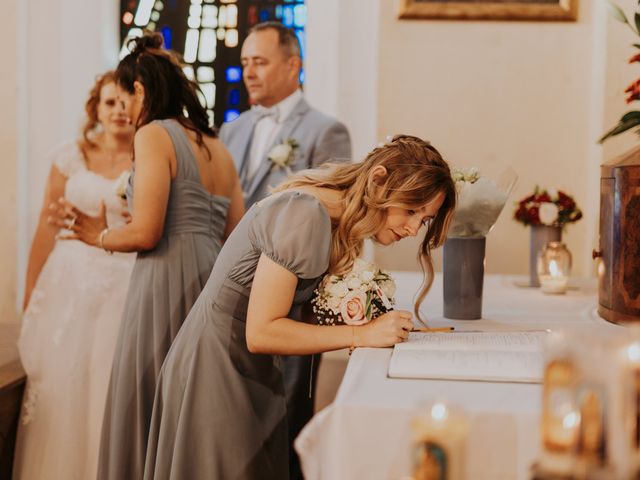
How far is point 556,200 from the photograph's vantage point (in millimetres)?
3506

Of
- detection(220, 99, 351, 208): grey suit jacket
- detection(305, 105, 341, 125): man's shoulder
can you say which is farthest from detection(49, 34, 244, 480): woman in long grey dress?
detection(305, 105, 341, 125): man's shoulder

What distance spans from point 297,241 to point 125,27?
3.91m

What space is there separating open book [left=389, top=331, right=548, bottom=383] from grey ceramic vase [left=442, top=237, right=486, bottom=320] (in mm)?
467

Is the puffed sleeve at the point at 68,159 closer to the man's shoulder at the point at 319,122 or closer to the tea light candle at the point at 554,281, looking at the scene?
the man's shoulder at the point at 319,122

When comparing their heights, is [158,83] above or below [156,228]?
above

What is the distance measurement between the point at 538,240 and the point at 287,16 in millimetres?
2513

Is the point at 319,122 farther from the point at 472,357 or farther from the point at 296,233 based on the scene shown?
the point at 472,357

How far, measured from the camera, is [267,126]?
4.42 m

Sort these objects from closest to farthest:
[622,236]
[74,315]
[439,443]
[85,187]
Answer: [439,443], [622,236], [74,315], [85,187]

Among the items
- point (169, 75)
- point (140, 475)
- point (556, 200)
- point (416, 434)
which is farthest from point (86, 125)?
point (416, 434)

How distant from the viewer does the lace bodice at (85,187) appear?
12.7ft

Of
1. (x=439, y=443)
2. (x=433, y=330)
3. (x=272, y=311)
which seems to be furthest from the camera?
(x=433, y=330)

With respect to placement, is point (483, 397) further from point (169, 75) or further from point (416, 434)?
point (169, 75)

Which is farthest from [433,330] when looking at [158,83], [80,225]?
[80,225]
